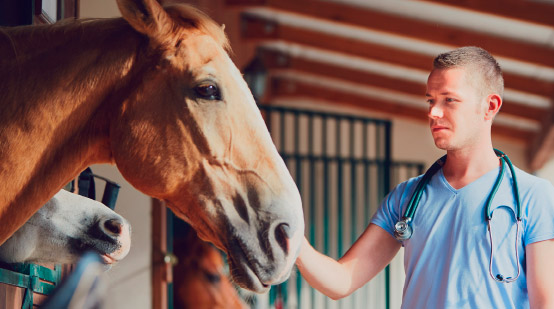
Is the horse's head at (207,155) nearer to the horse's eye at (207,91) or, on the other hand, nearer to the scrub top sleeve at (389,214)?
the horse's eye at (207,91)

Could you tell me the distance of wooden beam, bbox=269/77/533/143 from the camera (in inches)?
270

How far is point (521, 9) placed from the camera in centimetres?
385

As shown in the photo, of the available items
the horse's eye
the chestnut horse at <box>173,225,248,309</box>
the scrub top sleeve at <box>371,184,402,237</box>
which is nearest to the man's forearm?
the scrub top sleeve at <box>371,184,402,237</box>

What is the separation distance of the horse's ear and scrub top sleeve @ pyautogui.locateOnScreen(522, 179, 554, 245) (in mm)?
679

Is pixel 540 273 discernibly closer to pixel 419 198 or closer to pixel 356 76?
pixel 419 198

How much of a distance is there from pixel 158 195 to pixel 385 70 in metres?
5.21

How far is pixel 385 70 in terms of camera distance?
20.1ft

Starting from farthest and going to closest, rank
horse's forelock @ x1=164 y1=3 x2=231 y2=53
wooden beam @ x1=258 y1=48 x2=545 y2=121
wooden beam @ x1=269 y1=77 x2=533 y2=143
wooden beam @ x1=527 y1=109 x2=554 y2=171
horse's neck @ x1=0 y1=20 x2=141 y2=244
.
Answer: wooden beam @ x1=269 y1=77 x2=533 y2=143 → wooden beam @ x1=258 y1=48 x2=545 y2=121 → wooden beam @ x1=527 y1=109 x2=554 y2=171 → horse's forelock @ x1=164 y1=3 x2=231 y2=53 → horse's neck @ x1=0 y1=20 x2=141 y2=244

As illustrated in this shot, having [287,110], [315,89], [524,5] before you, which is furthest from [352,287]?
[315,89]

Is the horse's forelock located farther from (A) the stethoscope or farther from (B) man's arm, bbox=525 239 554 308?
(B) man's arm, bbox=525 239 554 308

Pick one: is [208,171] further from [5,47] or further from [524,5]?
[524,5]

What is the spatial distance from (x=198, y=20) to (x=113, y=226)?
40 centimetres

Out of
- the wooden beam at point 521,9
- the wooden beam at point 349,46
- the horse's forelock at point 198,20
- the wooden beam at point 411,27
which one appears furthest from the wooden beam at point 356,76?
the horse's forelock at point 198,20

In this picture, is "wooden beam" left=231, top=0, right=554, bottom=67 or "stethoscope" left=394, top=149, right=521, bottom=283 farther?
"wooden beam" left=231, top=0, right=554, bottom=67
